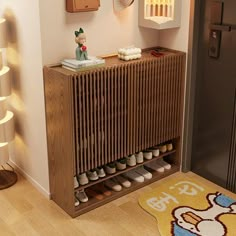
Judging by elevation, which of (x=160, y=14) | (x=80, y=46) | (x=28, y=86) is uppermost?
(x=160, y=14)

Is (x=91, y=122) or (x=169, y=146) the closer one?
(x=91, y=122)

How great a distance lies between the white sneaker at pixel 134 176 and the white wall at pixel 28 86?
61 cm

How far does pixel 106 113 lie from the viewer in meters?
2.46

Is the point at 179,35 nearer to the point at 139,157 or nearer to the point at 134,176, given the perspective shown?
the point at 139,157

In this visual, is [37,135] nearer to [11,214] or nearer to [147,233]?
[11,214]

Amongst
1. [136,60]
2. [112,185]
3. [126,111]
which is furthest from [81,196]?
[136,60]

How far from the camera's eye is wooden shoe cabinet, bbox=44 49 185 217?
231 cm

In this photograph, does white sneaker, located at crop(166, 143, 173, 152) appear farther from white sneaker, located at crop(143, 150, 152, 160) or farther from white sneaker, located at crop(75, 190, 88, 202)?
white sneaker, located at crop(75, 190, 88, 202)

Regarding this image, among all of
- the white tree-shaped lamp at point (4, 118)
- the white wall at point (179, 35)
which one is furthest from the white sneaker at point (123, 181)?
the white wall at point (179, 35)

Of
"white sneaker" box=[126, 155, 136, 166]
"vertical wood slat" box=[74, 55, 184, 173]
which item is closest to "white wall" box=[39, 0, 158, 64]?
"vertical wood slat" box=[74, 55, 184, 173]

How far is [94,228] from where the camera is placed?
242 centimetres

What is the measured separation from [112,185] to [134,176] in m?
0.20

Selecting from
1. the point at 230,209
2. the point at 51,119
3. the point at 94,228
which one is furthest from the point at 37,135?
the point at 230,209

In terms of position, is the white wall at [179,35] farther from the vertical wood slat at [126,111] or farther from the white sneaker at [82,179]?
the white sneaker at [82,179]
